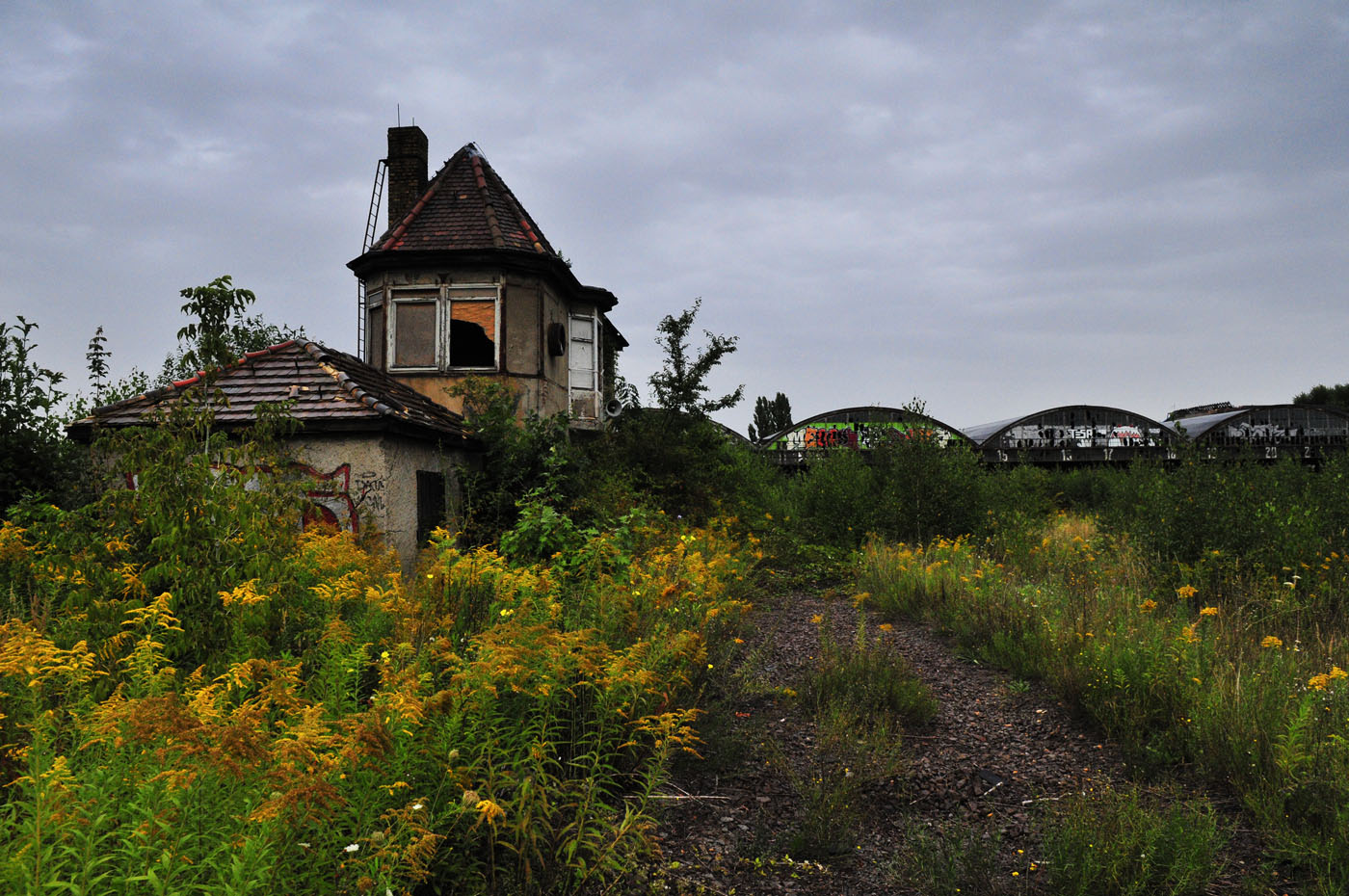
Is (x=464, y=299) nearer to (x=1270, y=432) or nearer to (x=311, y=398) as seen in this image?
(x=311, y=398)

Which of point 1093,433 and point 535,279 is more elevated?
point 535,279

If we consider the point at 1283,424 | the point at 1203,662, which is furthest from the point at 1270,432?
the point at 1203,662

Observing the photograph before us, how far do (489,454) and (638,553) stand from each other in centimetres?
431

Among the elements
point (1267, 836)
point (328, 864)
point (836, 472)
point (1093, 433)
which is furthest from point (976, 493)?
point (1093, 433)

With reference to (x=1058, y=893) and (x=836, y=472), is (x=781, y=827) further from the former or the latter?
(x=836, y=472)

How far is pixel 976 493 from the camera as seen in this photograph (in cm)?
1568

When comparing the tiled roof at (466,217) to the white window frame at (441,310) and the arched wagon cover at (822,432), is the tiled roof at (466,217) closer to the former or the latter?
the white window frame at (441,310)

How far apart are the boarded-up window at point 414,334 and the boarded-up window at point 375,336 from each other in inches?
14.6

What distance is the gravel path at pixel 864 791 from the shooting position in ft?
12.9

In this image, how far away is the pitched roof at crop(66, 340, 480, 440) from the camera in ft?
35.6

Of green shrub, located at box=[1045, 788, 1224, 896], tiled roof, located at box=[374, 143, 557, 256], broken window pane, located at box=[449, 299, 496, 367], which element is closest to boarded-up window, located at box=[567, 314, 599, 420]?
broken window pane, located at box=[449, 299, 496, 367]

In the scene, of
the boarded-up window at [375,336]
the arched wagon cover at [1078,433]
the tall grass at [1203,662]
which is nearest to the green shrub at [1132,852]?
the tall grass at [1203,662]

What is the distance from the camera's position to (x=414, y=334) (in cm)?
1563

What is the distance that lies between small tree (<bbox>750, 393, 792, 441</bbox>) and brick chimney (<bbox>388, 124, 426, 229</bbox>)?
3711cm
